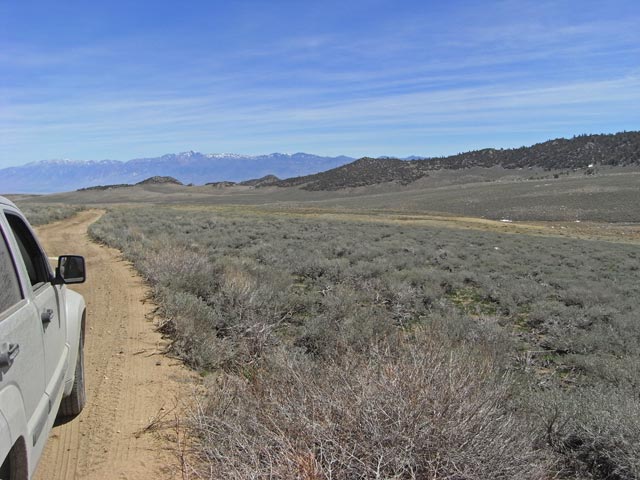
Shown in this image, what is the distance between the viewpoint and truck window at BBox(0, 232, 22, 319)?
272 centimetres

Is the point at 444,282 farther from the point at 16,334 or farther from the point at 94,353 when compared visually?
the point at 16,334

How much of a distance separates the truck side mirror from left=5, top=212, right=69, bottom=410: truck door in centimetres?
9

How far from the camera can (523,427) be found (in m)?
3.92

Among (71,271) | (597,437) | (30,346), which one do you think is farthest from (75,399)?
(597,437)

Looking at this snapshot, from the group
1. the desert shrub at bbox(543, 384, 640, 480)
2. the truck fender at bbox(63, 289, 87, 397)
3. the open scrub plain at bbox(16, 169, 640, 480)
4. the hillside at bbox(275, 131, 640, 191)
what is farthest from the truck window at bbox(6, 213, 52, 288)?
the hillside at bbox(275, 131, 640, 191)

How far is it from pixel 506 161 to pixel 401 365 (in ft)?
362

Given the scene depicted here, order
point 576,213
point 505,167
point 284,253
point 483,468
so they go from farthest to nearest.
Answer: point 505,167, point 576,213, point 284,253, point 483,468

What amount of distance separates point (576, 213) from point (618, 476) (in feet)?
189

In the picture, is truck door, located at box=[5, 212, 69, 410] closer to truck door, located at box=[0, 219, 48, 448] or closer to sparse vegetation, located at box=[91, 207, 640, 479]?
truck door, located at box=[0, 219, 48, 448]

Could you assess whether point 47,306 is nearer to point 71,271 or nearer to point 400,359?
point 71,271

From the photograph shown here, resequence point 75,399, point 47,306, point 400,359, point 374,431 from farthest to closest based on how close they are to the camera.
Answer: point 75,399
point 400,359
point 47,306
point 374,431

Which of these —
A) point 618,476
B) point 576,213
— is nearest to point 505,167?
point 576,213

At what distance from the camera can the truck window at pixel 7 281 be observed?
8.92ft

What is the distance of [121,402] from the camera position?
196 inches
